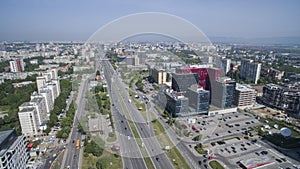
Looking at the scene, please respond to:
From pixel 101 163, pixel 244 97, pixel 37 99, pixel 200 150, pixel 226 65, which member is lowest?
pixel 200 150

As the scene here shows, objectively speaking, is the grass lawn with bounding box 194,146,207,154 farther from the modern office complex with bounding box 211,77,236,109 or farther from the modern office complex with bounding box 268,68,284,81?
the modern office complex with bounding box 268,68,284,81

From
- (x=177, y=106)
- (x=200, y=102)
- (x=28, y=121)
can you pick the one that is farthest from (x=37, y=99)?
(x=200, y=102)

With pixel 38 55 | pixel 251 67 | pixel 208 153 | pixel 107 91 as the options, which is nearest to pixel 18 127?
pixel 107 91

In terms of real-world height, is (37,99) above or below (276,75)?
above

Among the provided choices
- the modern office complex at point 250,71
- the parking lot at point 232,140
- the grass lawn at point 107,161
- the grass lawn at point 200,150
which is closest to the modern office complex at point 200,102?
the parking lot at point 232,140

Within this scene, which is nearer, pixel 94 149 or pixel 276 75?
pixel 94 149

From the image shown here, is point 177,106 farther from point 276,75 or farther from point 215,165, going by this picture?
point 276,75

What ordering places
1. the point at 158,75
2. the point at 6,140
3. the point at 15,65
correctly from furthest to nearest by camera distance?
the point at 15,65
the point at 158,75
the point at 6,140
